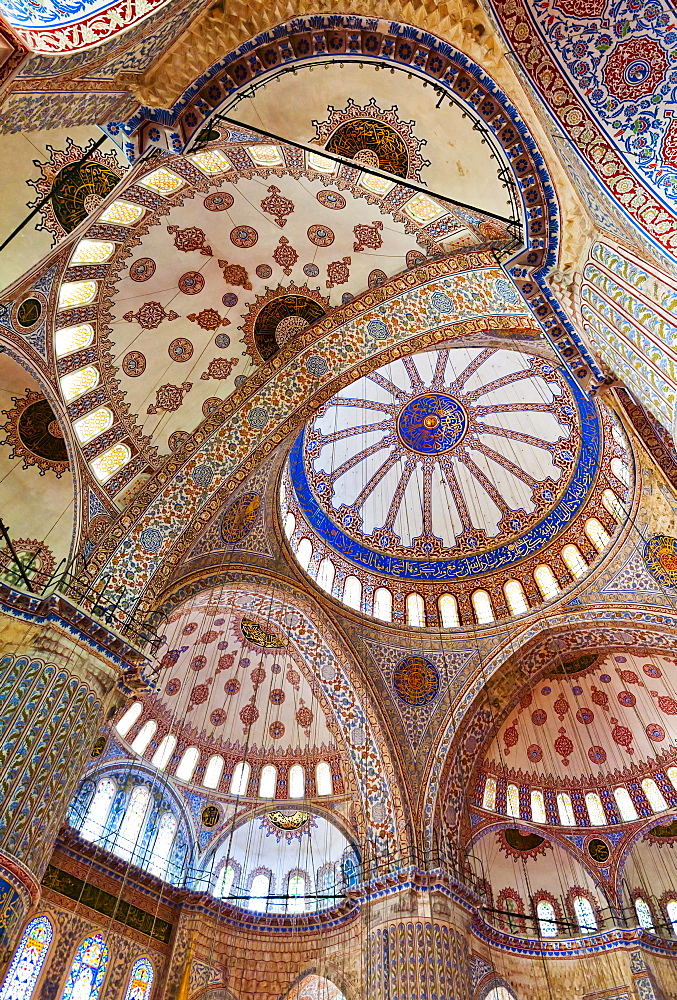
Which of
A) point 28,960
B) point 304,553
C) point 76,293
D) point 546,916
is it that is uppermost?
point 304,553

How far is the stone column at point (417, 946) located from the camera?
9.16 m

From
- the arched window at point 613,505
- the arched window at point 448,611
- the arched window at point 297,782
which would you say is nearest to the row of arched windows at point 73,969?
the arched window at point 297,782

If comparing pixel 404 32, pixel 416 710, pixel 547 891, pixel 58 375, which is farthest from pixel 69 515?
pixel 547 891

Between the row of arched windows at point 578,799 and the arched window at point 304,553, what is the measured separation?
5363mm

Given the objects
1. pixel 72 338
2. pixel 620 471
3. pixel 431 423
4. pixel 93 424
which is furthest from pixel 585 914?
pixel 72 338

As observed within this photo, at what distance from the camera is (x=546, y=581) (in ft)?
39.0

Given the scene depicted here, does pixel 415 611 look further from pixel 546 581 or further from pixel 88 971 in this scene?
pixel 88 971

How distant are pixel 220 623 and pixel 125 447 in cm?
488

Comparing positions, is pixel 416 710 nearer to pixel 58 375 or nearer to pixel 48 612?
pixel 48 612

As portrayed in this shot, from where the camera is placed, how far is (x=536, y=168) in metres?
5.52

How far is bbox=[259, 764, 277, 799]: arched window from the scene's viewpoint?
13.0 m

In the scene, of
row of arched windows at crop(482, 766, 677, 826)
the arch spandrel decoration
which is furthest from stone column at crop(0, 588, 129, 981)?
row of arched windows at crop(482, 766, 677, 826)

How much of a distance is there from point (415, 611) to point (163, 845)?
6091 mm

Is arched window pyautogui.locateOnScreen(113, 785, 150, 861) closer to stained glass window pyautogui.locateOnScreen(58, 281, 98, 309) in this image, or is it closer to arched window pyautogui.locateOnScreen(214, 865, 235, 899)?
arched window pyautogui.locateOnScreen(214, 865, 235, 899)
